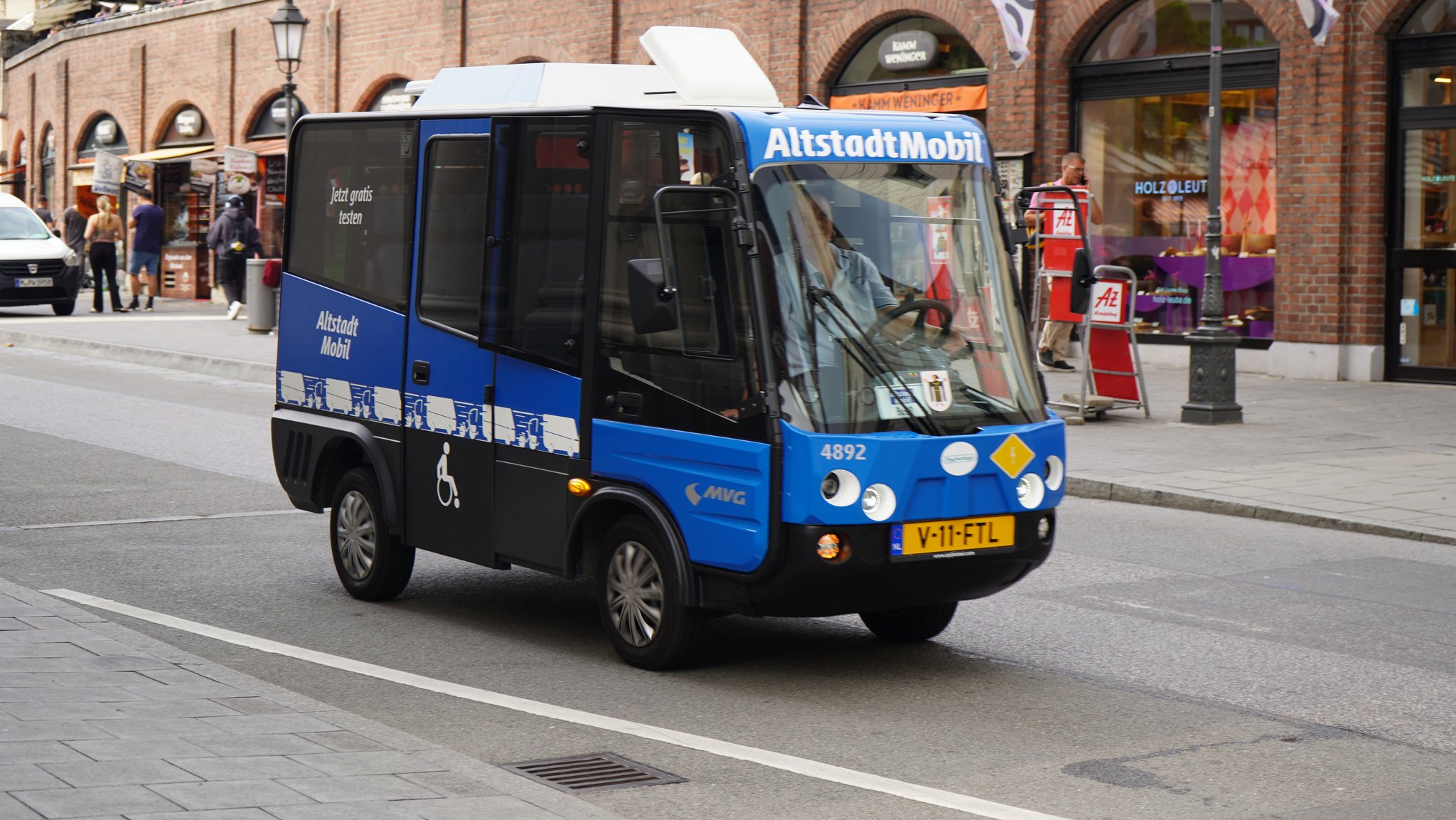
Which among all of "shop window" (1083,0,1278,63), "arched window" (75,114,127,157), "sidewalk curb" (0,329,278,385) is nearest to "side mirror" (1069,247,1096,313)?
"shop window" (1083,0,1278,63)

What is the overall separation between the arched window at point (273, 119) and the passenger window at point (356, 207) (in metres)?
28.6

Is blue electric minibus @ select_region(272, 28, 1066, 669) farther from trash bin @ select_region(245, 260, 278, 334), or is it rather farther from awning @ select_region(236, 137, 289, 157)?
awning @ select_region(236, 137, 289, 157)

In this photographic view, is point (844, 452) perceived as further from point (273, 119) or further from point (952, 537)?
point (273, 119)

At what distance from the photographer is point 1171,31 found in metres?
20.3

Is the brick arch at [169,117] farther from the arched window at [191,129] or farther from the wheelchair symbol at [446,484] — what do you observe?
the wheelchair symbol at [446,484]

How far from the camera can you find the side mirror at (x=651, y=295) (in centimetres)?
647

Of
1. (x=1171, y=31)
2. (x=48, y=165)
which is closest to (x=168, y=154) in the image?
(x=48, y=165)

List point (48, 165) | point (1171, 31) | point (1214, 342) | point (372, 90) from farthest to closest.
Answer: point (48, 165), point (372, 90), point (1171, 31), point (1214, 342)

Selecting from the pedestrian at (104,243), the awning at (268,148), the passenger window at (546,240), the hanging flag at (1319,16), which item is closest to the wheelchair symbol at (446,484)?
the passenger window at (546,240)

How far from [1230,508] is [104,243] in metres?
23.9

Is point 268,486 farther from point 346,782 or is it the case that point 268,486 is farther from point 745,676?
point 346,782

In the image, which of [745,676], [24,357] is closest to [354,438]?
[745,676]

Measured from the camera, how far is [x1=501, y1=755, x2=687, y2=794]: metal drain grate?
17.6ft

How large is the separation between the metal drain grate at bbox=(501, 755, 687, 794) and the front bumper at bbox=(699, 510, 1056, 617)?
1034 millimetres
